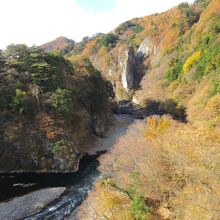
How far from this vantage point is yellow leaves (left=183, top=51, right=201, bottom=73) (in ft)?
242

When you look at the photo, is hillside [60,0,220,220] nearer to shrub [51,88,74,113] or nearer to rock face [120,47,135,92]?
rock face [120,47,135,92]

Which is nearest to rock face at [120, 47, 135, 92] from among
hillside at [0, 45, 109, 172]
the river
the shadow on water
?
hillside at [0, 45, 109, 172]

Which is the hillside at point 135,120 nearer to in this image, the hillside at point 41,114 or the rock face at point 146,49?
the hillside at point 41,114

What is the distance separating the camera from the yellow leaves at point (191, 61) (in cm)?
7362

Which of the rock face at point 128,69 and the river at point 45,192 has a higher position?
the rock face at point 128,69

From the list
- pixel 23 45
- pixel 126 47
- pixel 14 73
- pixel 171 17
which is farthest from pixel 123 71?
pixel 14 73

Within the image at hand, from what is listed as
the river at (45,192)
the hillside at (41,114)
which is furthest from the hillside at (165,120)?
the hillside at (41,114)

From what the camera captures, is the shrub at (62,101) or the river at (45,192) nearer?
the river at (45,192)

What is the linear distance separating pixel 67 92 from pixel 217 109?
20.1 m

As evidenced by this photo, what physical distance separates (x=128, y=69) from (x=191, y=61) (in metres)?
33.9

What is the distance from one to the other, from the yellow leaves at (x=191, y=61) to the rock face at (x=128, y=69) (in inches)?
1144

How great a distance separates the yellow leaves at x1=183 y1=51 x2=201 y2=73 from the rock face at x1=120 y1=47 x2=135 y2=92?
29064 millimetres

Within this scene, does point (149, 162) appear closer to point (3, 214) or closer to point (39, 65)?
point (3, 214)

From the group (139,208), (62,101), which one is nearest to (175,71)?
(62,101)
